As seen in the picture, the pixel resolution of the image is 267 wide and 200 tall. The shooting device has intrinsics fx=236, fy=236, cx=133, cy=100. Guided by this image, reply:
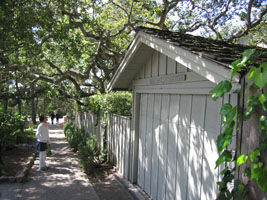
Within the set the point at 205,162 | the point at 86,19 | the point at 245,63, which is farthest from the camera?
the point at 86,19

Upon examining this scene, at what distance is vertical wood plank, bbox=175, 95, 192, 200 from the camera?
3.99 metres

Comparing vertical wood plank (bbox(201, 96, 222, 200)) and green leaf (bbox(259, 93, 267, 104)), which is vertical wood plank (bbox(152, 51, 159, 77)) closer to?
vertical wood plank (bbox(201, 96, 222, 200))

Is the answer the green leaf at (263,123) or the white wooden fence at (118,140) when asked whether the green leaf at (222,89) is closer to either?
the green leaf at (263,123)

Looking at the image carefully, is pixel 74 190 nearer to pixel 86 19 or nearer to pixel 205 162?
pixel 205 162

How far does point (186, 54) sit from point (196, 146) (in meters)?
1.50

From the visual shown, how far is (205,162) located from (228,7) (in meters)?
10.5

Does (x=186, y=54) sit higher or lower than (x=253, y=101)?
higher

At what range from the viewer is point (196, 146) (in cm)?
374

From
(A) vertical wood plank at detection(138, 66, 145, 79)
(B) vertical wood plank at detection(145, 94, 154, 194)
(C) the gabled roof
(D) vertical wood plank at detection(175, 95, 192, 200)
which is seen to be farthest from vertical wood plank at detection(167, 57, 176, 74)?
(A) vertical wood plank at detection(138, 66, 145, 79)

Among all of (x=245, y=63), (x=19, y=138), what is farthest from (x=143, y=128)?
(x=19, y=138)

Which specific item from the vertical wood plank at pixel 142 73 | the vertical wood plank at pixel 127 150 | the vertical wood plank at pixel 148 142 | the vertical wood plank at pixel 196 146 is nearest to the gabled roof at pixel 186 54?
the vertical wood plank at pixel 142 73

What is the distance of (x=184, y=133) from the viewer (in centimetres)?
410

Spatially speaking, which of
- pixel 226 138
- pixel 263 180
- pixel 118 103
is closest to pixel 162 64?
pixel 226 138

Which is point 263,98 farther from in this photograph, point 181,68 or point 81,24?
point 81,24
